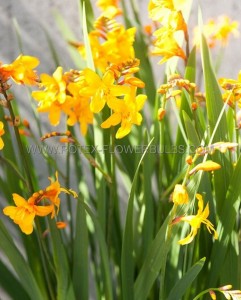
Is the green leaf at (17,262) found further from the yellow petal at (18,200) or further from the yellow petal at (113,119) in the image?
the yellow petal at (113,119)

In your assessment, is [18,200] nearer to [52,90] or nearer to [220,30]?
[52,90]

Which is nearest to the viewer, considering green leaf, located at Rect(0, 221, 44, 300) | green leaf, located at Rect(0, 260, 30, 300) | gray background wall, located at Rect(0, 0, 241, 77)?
green leaf, located at Rect(0, 221, 44, 300)

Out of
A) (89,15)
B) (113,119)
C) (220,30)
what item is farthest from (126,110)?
(220,30)

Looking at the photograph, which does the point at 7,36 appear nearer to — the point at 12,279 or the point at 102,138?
the point at 102,138

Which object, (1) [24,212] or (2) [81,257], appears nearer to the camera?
(1) [24,212]

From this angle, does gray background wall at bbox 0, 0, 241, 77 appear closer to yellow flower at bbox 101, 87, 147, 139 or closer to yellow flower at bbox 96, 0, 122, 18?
yellow flower at bbox 96, 0, 122, 18

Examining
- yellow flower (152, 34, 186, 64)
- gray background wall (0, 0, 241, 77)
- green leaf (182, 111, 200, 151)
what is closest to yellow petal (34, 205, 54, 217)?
green leaf (182, 111, 200, 151)

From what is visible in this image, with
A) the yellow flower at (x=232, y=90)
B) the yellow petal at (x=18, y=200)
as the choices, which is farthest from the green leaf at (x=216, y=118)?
the yellow petal at (x=18, y=200)
